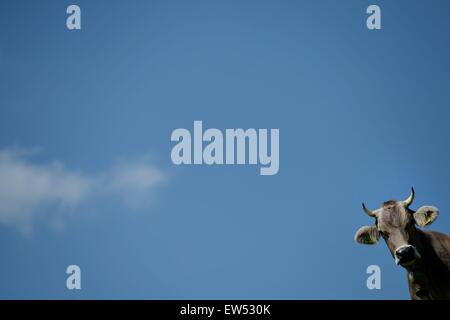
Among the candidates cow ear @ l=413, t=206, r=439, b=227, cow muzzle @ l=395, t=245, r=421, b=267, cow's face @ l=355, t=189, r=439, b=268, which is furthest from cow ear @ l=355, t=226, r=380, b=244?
cow muzzle @ l=395, t=245, r=421, b=267

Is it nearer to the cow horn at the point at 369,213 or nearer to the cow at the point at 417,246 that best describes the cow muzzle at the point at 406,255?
the cow at the point at 417,246

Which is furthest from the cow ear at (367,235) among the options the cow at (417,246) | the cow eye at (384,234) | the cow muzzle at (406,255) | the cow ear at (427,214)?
the cow muzzle at (406,255)

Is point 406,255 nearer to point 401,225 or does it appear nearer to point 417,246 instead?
point 417,246

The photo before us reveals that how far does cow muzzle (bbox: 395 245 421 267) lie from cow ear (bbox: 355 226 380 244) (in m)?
2.39

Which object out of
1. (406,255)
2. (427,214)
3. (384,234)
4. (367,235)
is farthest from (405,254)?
(367,235)

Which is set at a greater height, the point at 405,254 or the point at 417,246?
the point at 417,246

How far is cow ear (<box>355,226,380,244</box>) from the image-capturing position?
675 inches

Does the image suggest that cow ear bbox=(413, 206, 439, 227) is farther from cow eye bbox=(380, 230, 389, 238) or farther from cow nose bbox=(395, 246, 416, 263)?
cow nose bbox=(395, 246, 416, 263)

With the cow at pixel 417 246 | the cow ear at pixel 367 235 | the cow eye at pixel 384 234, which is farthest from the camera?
the cow ear at pixel 367 235

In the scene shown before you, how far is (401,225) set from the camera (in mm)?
15617

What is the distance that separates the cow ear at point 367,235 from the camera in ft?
56.3

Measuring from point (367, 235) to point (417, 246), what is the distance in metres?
2.06
